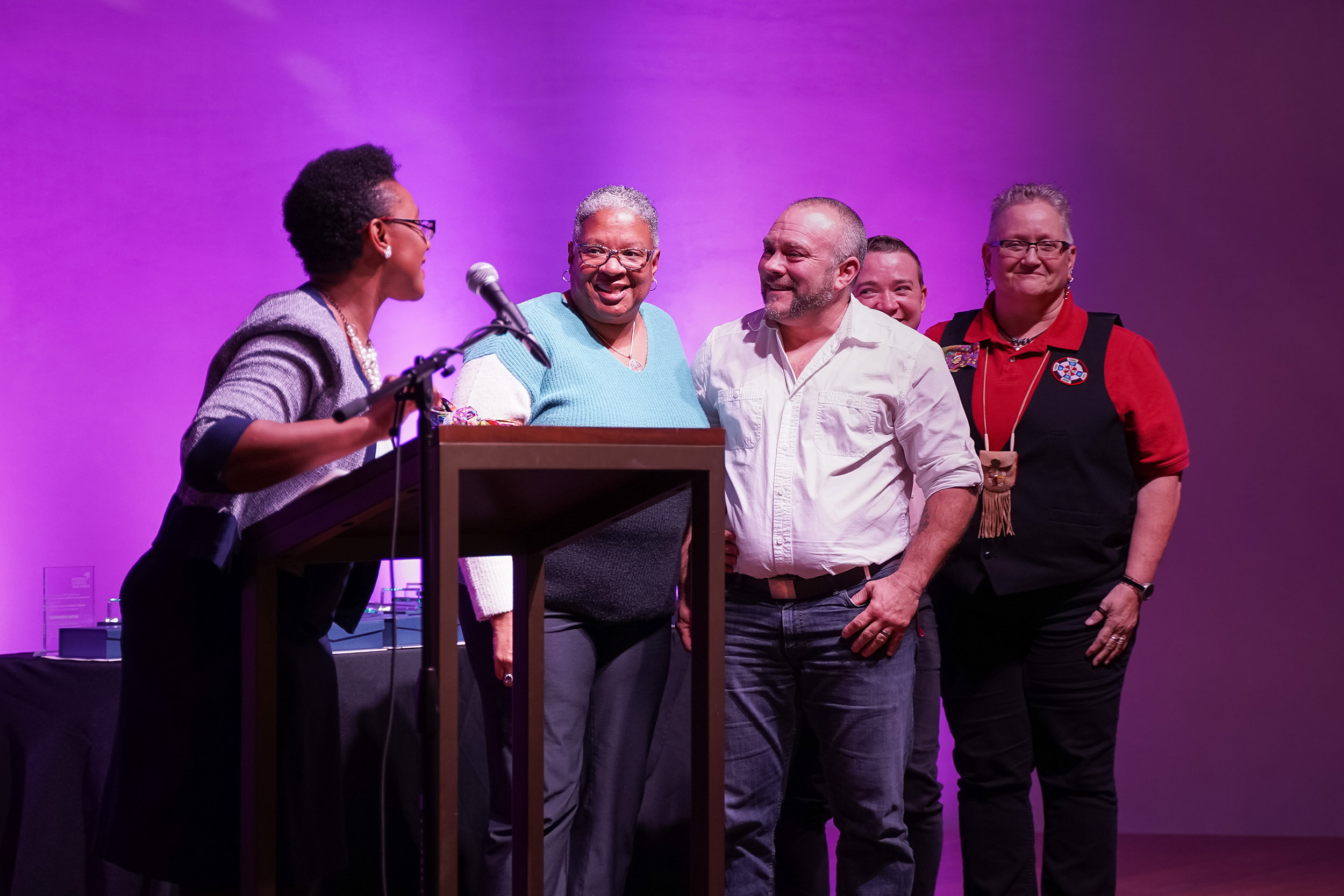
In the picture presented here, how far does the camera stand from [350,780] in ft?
8.39

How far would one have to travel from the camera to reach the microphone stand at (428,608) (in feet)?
3.62

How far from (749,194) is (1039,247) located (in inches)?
69.6

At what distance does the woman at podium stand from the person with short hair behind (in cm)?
113

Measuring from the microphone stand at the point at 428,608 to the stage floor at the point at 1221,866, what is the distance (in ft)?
7.60

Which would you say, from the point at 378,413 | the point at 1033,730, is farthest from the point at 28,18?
the point at 1033,730

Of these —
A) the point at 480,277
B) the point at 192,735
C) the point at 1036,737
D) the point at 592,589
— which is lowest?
the point at 1036,737

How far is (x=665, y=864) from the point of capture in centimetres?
282

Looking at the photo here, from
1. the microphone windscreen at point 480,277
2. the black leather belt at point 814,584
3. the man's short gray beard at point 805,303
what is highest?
the man's short gray beard at point 805,303

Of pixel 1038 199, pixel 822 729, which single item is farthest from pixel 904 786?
pixel 1038 199

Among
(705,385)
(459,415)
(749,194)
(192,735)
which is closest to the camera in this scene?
(192,735)

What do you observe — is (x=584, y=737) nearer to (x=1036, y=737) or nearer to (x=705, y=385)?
(x=705, y=385)

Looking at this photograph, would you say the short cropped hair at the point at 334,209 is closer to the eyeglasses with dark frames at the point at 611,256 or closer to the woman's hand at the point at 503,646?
the eyeglasses with dark frames at the point at 611,256

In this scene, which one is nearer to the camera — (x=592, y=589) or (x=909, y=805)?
(x=592, y=589)

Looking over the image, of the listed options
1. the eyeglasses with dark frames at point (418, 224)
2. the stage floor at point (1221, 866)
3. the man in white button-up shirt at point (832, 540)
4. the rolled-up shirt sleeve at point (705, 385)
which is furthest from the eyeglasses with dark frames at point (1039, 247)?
the stage floor at point (1221, 866)
